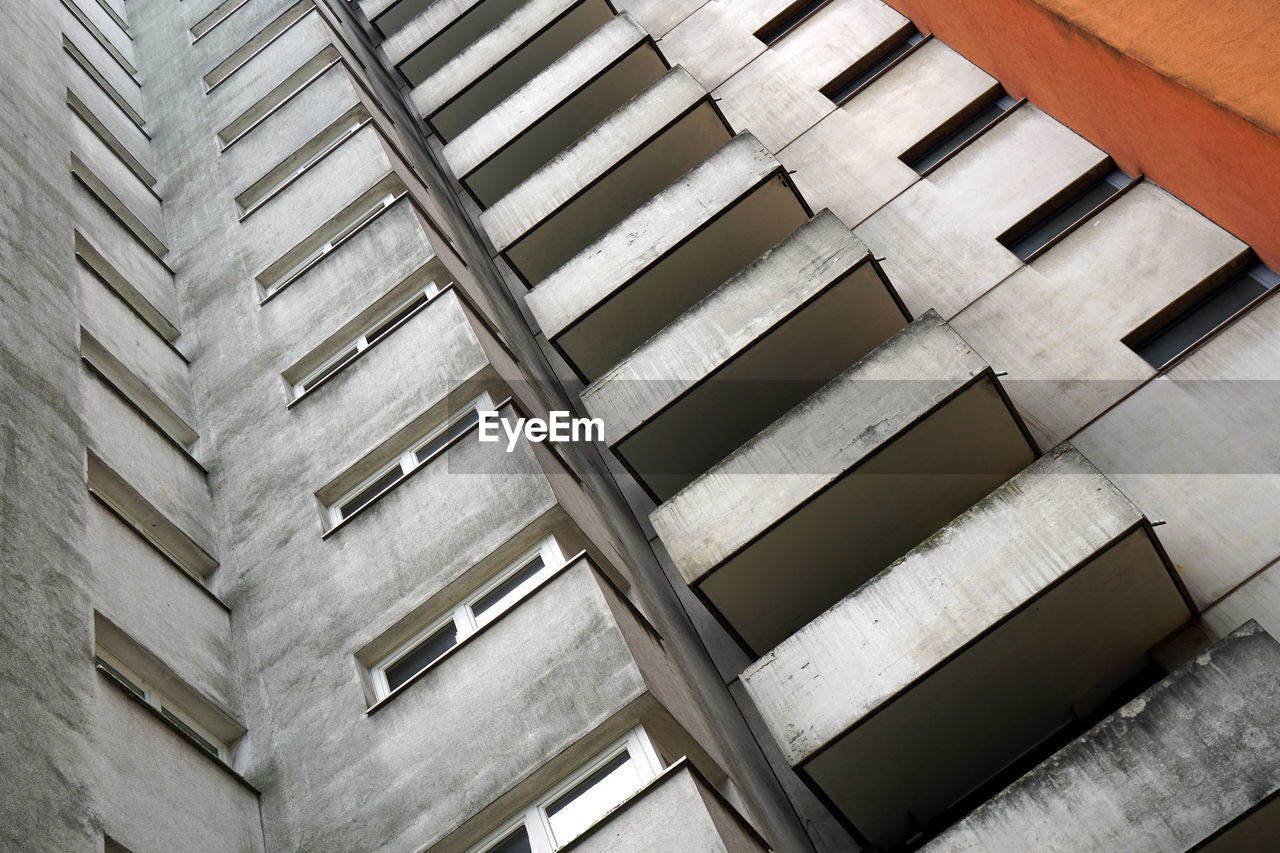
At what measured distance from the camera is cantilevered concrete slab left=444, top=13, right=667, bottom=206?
53.6ft

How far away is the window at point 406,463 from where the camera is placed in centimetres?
1161

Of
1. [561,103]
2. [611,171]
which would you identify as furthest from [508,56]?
[611,171]

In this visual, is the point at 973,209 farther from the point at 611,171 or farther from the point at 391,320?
the point at 391,320

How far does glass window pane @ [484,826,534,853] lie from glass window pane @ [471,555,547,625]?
79.5 inches

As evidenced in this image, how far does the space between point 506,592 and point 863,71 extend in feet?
29.4

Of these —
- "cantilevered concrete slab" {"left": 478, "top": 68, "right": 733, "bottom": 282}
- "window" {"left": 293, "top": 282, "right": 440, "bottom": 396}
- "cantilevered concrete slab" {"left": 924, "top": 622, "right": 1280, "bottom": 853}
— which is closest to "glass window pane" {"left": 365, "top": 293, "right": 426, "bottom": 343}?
"window" {"left": 293, "top": 282, "right": 440, "bottom": 396}

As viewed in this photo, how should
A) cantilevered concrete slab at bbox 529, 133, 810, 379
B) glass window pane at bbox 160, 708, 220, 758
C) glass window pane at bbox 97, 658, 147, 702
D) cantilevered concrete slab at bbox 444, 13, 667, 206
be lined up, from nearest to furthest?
glass window pane at bbox 97, 658, 147, 702
glass window pane at bbox 160, 708, 220, 758
cantilevered concrete slab at bbox 529, 133, 810, 379
cantilevered concrete slab at bbox 444, 13, 667, 206

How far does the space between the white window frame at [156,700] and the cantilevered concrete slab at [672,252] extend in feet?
18.5

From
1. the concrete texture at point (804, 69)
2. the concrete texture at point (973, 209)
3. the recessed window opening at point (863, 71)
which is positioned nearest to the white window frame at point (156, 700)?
the concrete texture at point (973, 209)

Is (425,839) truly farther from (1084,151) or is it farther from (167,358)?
(1084,151)

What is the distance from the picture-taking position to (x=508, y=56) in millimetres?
18062

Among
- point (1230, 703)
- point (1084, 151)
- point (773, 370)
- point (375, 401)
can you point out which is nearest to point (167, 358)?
point (375, 401)

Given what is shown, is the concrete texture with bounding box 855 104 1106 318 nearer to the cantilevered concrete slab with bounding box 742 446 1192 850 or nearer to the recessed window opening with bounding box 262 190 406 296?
the cantilevered concrete slab with bounding box 742 446 1192 850

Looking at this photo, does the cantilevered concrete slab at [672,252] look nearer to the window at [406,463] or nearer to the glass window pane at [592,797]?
the window at [406,463]
